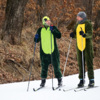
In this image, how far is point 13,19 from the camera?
1134 cm

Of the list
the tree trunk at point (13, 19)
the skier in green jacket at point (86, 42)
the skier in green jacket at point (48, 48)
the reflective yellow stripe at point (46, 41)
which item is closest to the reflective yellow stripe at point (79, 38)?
the skier in green jacket at point (86, 42)

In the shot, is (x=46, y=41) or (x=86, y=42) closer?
(x=86, y=42)

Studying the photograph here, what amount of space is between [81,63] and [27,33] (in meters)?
7.98

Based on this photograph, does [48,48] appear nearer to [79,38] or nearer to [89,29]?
[79,38]

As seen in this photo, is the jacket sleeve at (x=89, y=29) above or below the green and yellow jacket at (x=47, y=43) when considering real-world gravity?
above

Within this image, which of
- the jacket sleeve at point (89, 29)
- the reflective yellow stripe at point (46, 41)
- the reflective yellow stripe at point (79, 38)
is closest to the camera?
the jacket sleeve at point (89, 29)

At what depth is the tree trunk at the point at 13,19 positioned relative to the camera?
11.3 metres

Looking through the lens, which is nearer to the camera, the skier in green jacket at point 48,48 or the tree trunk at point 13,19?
the skier in green jacket at point 48,48

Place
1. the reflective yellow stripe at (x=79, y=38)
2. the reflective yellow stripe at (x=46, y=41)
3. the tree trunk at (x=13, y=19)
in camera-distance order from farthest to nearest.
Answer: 1. the tree trunk at (x=13, y=19)
2. the reflective yellow stripe at (x=46, y=41)
3. the reflective yellow stripe at (x=79, y=38)

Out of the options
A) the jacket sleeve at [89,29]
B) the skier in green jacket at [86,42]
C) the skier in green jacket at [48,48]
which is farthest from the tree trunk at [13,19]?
the jacket sleeve at [89,29]

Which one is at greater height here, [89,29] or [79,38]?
[89,29]

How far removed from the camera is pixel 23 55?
1184 cm

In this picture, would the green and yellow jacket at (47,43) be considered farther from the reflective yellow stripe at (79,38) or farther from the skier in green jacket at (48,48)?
the reflective yellow stripe at (79,38)

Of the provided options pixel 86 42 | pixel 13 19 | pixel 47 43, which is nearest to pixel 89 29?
pixel 86 42
